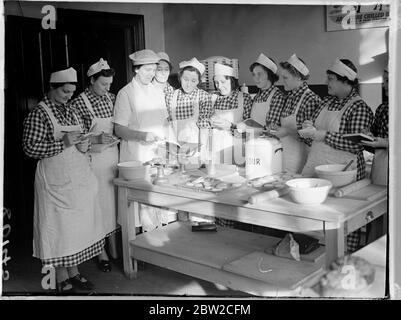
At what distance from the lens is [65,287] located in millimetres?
3121

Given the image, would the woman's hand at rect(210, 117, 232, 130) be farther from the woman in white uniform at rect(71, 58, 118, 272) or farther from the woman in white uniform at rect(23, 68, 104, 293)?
the woman in white uniform at rect(23, 68, 104, 293)

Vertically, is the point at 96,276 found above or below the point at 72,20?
below

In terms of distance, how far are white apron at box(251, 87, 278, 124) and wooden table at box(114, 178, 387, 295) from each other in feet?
1.56

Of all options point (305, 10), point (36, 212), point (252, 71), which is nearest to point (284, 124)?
point (252, 71)

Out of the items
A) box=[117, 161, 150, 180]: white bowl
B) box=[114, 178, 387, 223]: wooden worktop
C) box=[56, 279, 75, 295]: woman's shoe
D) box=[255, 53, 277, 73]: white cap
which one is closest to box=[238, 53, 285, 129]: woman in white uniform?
box=[255, 53, 277, 73]: white cap

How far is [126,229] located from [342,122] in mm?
1432

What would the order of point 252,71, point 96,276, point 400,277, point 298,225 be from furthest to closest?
point 96,276 → point 252,71 → point 400,277 → point 298,225

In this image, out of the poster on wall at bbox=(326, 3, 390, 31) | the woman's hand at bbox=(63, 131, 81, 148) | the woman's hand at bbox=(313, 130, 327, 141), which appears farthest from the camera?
the woman's hand at bbox=(63, 131, 81, 148)

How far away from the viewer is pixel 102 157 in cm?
324

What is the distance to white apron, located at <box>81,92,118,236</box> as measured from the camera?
3246 mm

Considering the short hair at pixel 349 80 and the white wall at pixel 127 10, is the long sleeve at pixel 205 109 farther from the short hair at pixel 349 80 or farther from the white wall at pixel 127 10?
the short hair at pixel 349 80

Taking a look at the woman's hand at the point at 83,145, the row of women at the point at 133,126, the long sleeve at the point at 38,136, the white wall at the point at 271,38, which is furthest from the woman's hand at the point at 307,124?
the long sleeve at the point at 38,136
